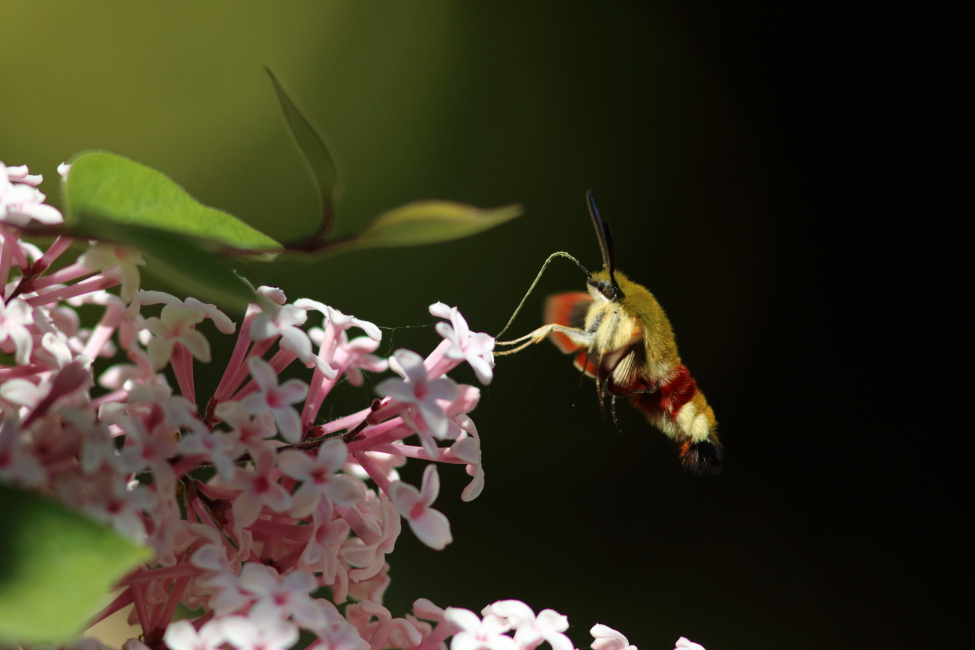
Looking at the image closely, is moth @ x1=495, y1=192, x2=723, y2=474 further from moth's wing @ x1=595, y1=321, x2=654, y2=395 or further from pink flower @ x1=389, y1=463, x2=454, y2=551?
pink flower @ x1=389, y1=463, x2=454, y2=551

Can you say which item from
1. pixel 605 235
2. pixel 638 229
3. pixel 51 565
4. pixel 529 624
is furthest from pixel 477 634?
pixel 638 229

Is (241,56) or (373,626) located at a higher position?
(241,56)

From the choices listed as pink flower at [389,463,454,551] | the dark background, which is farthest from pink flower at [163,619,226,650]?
the dark background

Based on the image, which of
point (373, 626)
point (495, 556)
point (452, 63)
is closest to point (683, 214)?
point (452, 63)

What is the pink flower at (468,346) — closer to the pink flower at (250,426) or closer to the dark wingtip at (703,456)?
the pink flower at (250,426)

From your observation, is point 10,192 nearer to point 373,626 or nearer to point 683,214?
point 373,626
